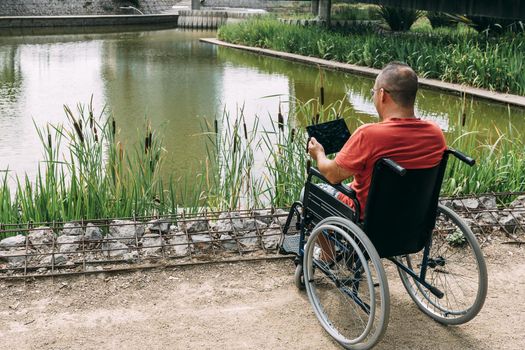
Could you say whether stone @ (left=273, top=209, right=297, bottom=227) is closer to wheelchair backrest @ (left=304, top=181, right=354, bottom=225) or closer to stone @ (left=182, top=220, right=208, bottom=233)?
stone @ (left=182, top=220, right=208, bottom=233)

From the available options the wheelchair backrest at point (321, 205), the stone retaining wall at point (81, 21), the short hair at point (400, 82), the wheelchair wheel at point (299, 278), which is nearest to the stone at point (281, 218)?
the wheelchair wheel at point (299, 278)

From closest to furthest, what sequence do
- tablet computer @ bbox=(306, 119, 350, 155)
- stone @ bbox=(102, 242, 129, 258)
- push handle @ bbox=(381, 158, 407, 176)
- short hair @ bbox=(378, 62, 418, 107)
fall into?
push handle @ bbox=(381, 158, 407, 176) < short hair @ bbox=(378, 62, 418, 107) < tablet computer @ bbox=(306, 119, 350, 155) < stone @ bbox=(102, 242, 129, 258)

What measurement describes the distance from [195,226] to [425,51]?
27.0ft

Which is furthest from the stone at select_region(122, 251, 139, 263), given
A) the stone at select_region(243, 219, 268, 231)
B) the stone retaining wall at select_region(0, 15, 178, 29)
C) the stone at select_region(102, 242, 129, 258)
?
the stone retaining wall at select_region(0, 15, 178, 29)

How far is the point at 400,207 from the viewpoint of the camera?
8.41ft

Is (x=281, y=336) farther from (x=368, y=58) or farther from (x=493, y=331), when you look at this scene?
(x=368, y=58)

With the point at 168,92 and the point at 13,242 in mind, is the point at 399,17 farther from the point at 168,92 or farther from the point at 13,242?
the point at 13,242

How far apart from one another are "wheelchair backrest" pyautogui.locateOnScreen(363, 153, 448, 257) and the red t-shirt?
0.15 ft

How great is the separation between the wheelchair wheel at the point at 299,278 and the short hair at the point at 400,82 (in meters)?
0.92

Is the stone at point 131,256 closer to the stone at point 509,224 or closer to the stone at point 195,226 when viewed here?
the stone at point 195,226

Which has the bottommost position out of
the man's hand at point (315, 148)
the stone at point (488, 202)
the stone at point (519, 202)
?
the stone at point (519, 202)

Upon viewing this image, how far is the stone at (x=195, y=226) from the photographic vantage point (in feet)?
12.6

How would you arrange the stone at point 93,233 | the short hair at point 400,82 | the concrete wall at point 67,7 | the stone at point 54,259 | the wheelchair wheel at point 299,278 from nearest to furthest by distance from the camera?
1. the short hair at point 400,82
2. the wheelchair wheel at point 299,278
3. the stone at point 54,259
4. the stone at point 93,233
5. the concrete wall at point 67,7

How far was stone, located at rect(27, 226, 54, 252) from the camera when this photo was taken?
3535 mm
